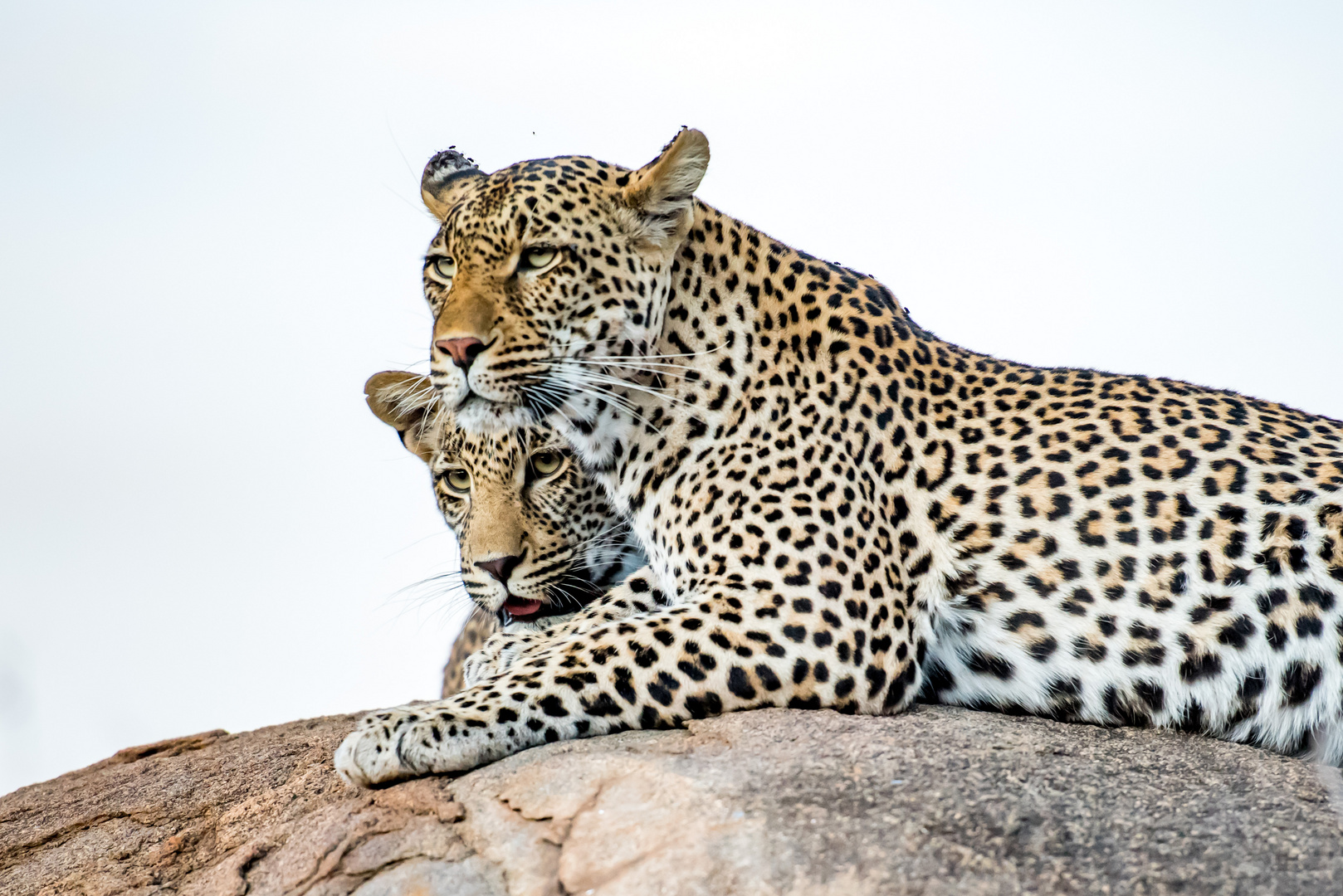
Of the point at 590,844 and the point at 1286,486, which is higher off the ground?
the point at 1286,486

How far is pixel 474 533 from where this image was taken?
25.5 ft

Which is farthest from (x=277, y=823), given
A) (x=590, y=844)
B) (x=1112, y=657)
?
(x=1112, y=657)

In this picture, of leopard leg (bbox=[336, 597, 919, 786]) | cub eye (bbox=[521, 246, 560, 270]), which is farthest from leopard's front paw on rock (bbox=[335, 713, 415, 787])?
cub eye (bbox=[521, 246, 560, 270])

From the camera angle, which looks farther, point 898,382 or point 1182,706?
point 898,382

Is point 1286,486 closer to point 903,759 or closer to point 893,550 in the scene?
point 893,550

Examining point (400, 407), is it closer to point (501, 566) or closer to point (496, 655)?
point (501, 566)

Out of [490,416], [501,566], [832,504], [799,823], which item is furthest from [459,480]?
[799,823]

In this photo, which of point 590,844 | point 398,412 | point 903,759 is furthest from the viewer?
point 398,412

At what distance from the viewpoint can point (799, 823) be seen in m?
4.58

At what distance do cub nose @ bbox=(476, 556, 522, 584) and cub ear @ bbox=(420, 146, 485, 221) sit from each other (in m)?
2.12

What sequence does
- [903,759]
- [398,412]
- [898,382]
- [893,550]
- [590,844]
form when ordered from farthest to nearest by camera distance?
[398,412], [898,382], [893,550], [903,759], [590,844]

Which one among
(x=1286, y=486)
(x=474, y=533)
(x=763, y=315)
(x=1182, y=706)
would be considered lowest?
(x=1182, y=706)

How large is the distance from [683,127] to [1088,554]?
306 cm

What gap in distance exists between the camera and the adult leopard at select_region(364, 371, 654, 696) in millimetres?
7625
